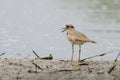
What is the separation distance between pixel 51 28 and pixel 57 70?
33.5ft

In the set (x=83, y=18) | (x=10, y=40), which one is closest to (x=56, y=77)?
(x=10, y=40)

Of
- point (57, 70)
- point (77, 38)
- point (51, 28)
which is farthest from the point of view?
point (51, 28)

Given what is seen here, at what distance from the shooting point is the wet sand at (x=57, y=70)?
7.50 metres

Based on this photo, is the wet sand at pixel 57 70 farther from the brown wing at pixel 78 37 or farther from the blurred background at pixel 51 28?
the blurred background at pixel 51 28

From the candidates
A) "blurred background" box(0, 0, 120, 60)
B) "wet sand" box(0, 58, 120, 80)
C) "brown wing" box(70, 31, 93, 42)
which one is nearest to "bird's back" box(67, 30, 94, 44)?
"brown wing" box(70, 31, 93, 42)

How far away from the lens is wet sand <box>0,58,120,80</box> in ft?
24.6

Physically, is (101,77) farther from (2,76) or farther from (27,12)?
(27,12)

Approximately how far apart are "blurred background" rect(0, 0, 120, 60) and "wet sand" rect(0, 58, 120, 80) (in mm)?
1997

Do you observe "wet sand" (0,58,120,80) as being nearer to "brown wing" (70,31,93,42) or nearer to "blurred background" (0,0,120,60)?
"brown wing" (70,31,93,42)

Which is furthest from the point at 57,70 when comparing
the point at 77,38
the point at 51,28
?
the point at 51,28

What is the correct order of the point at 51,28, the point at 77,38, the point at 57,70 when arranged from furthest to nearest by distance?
1. the point at 51,28
2. the point at 77,38
3. the point at 57,70

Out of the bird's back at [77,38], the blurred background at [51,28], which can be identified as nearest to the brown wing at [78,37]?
the bird's back at [77,38]

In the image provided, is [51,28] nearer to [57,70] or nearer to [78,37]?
[78,37]

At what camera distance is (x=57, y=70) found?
7695 mm
